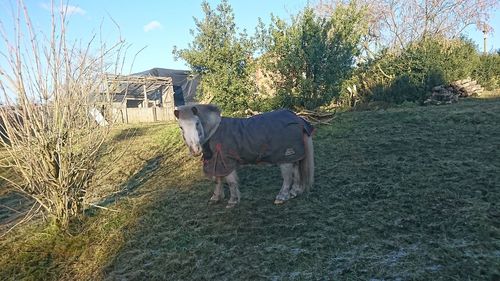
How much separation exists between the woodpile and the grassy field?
391cm

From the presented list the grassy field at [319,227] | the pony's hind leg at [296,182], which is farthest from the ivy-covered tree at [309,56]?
the pony's hind leg at [296,182]

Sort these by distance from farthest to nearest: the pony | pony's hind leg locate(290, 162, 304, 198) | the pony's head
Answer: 1. pony's hind leg locate(290, 162, 304, 198)
2. the pony
3. the pony's head

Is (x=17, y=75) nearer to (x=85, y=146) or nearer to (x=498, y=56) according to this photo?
(x=85, y=146)

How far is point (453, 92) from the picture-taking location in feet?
35.1

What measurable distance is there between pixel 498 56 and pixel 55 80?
16.8 m

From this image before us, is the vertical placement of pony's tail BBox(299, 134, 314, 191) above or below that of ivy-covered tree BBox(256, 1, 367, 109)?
below

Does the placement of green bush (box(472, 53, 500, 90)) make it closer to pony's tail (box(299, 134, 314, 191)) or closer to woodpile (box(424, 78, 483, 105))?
woodpile (box(424, 78, 483, 105))

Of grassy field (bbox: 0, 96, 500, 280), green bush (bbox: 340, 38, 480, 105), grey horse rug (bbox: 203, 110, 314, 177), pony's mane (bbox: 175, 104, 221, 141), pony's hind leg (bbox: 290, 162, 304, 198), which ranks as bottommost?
grassy field (bbox: 0, 96, 500, 280)

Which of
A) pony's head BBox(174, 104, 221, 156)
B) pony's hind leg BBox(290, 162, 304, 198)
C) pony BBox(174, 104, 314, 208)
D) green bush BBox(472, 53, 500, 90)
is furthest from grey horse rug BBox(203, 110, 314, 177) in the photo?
green bush BBox(472, 53, 500, 90)

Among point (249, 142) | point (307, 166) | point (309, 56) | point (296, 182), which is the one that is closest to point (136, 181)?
point (249, 142)

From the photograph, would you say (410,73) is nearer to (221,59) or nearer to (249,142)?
(221,59)

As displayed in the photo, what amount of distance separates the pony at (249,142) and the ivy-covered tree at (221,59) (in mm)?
4324

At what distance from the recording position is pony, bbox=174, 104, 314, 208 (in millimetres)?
4289

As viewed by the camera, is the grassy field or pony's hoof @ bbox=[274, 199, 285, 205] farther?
pony's hoof @ bbox=[274, 199, 285, 205]
